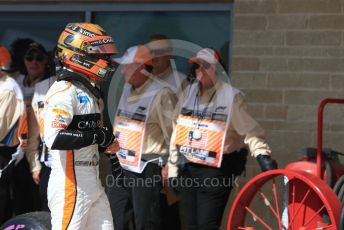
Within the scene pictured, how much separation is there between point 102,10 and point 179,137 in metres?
2.14

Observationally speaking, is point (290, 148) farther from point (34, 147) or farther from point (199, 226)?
point (34, 147)

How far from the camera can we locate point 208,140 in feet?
19.9

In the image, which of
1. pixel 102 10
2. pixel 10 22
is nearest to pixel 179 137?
pixel 102 10

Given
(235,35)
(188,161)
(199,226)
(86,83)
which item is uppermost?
(235,35)

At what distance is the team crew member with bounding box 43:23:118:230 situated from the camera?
457 cm

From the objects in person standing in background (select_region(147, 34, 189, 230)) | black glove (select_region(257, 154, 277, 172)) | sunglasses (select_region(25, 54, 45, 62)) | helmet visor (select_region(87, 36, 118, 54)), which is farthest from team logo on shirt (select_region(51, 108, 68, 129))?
sunglasses (select_region(25, 54, 45, 62))

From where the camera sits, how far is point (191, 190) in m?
6.09

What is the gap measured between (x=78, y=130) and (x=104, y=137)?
16 centimetres

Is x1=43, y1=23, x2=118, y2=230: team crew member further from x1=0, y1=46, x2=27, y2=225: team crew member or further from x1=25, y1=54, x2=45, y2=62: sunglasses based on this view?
x1=25, y1=54, x2=45, y2=62: sunglasses

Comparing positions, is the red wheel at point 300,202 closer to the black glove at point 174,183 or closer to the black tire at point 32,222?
the black glove at point 174,183

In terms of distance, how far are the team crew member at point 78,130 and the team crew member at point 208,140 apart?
140cm

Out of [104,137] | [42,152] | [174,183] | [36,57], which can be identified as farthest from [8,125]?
[104,137]

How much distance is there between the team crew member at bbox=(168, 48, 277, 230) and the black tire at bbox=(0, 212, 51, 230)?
1367 mm

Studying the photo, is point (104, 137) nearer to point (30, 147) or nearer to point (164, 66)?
point (164, 66)
